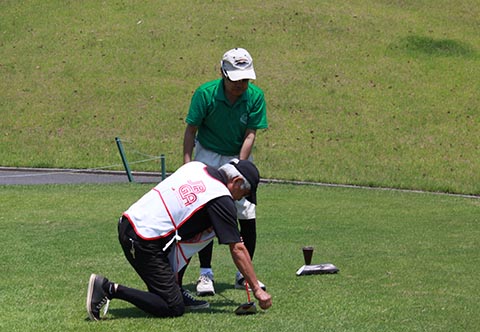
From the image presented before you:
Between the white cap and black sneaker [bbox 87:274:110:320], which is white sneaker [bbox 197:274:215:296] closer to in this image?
black sneaker [bbox 87:274:110:320]

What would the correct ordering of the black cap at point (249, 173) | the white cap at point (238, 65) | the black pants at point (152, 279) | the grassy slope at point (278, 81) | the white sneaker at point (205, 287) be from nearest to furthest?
the black cap at point (249, 173), the black pants at point (152, 279), the white cap at point (238, 65), the white sneaker at point (205, 287), the grassy slope at point (278, 81)

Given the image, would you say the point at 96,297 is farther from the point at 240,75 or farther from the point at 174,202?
the point at 240,75

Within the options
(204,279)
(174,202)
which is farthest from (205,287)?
(174,202)

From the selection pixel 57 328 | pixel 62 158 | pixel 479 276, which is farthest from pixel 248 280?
pixel 62 158

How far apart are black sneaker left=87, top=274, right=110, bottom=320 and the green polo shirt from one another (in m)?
1.96

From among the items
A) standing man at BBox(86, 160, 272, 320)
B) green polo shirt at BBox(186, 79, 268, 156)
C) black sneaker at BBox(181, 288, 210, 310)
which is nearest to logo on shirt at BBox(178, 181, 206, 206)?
standing man at BBox(86, 160, 272, 320)

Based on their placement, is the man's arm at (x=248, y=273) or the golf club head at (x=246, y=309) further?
the golf club head at (x=246, y=309)

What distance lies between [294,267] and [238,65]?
8.77 ft

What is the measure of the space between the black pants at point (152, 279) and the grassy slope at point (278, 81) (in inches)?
641

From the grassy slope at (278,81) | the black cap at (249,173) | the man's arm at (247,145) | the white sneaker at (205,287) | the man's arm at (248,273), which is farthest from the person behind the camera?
the grassy slope at (278,81)

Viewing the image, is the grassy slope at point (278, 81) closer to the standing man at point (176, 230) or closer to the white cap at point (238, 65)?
the white cap at point (238, 65)

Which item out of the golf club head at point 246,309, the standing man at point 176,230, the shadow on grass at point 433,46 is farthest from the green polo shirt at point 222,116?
the shadow on grass at point 433,46

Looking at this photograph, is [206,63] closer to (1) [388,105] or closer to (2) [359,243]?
(1) [388,105]

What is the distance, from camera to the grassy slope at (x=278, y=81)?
2673cm
